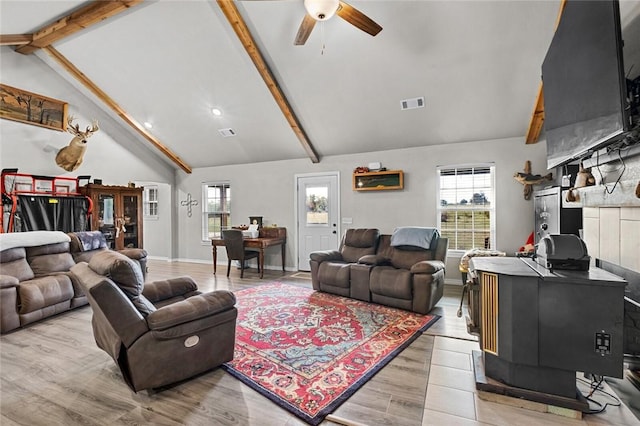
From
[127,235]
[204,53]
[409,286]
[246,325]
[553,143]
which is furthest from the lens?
[127,235]

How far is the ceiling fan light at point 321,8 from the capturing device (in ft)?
8.57

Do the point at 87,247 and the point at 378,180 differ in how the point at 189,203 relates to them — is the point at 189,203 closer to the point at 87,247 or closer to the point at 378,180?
the point at 87,247

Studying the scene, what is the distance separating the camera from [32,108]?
4898 millimetres

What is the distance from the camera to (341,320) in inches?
135

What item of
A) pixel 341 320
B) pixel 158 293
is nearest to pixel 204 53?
pixel 158 293

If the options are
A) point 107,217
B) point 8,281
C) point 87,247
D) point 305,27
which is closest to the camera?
point 305,27

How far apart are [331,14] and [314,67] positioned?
1479 mm

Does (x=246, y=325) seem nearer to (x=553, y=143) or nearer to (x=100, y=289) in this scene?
(x=100, y=289)

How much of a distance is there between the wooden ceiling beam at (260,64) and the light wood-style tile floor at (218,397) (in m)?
3.77

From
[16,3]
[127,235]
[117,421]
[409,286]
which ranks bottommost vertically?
[117,421]

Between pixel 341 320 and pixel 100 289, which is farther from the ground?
pixel 100 289

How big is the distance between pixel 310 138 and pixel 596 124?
171 inches

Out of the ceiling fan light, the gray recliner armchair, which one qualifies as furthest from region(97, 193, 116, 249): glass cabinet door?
the ceiling fan light

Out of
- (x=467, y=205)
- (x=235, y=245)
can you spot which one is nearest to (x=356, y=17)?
(x=467, y=205)
